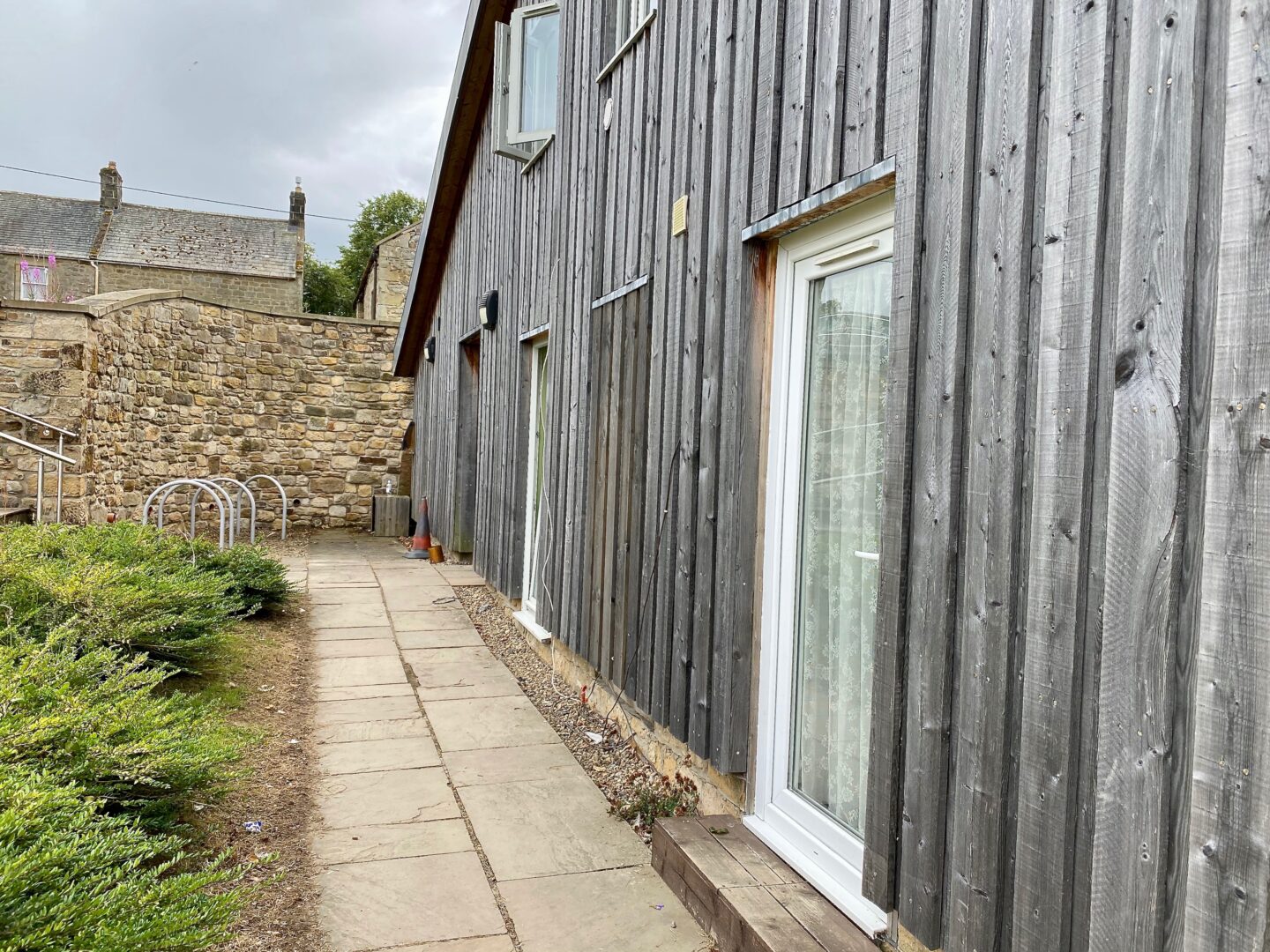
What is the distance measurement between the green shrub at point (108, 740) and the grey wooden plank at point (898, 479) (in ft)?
6.71

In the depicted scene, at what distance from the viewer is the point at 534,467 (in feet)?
20.8

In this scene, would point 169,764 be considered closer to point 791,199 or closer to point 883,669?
point 883,669

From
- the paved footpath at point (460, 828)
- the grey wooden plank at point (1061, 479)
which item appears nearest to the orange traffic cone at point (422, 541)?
the paved footpath at point (460, 828)

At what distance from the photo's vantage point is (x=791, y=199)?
105 inches

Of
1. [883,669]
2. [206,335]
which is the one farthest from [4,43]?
[883,669]

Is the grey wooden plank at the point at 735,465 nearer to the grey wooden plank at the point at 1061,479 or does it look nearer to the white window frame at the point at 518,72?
the grey wooden plank at the point at 1061,479

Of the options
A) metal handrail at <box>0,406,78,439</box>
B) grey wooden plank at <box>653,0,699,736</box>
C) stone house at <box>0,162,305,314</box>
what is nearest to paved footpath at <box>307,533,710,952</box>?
grey wooden plank at <box>653,0,699,736</box>

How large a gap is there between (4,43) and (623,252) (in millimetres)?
55249

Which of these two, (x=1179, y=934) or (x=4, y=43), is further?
(x=4, y=43)

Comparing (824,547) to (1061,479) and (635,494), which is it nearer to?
(1061,479)

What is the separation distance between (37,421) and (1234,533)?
9350 mm

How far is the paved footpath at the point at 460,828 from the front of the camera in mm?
2527

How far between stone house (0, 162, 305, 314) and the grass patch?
2427 centimetres

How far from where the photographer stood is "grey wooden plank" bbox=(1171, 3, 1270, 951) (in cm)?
127
